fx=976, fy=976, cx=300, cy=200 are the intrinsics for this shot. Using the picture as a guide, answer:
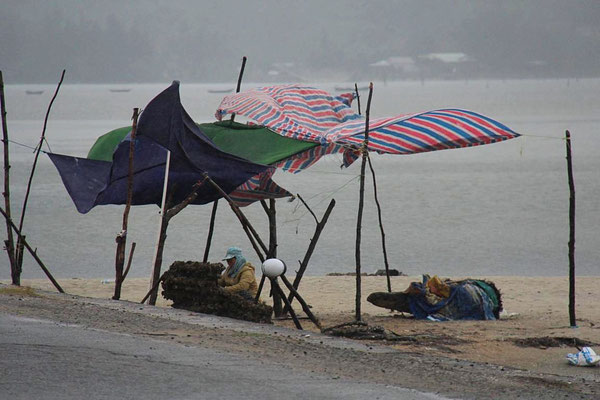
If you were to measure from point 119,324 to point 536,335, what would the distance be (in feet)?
12.7

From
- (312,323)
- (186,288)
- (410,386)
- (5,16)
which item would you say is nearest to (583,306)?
(312,323)

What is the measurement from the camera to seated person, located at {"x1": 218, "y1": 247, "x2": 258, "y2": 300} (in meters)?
9.46

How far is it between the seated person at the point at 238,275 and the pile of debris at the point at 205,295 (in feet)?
1.40

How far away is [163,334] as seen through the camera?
7352 mm

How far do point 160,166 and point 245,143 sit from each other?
1.01m

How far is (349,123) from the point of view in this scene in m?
10.3

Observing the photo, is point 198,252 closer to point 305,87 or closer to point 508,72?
point 305,87

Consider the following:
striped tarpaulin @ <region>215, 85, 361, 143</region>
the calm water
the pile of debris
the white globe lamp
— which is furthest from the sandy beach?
→ the calm water

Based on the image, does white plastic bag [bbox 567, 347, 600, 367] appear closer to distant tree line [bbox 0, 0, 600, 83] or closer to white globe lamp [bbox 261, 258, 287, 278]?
white globe lamp [bbox 261, 258, 287, 278]

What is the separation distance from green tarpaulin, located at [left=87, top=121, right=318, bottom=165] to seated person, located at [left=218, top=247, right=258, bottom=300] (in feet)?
3.78

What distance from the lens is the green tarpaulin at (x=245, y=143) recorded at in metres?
10.3

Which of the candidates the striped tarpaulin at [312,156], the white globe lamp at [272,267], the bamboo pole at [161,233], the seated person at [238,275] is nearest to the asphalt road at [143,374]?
the white globe lamp at [272,267]

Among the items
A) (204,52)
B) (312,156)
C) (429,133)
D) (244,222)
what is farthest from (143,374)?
(204,52)

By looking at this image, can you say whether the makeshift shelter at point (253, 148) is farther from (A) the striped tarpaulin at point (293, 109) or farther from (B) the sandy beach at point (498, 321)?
(B) the sandy beach at point (498, 321)
